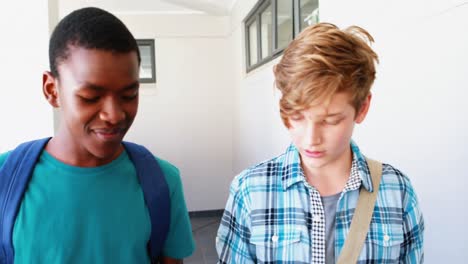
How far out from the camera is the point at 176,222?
1032 millimetres

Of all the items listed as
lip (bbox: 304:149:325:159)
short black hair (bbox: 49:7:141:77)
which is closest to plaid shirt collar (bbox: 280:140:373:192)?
lip (bbox: 304:149:325:159)

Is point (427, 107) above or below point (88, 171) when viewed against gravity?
above

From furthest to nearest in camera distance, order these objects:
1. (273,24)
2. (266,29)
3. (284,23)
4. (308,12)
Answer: (266,29)
(273,24)
(284,23)
(308,12)

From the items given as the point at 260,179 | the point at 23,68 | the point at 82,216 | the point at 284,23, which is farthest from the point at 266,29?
the point at 82,216

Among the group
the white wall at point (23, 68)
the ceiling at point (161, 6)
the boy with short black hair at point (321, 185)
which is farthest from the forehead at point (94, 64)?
the ceiling at point (161, 6)

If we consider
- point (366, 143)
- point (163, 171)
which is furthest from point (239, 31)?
point (163, 171)

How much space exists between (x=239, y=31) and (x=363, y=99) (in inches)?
152

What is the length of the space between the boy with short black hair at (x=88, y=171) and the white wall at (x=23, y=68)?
1035 millimetres

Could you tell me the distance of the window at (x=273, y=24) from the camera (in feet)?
8.46

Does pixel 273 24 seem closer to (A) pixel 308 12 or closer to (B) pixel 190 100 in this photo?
(A) pixel 308 12

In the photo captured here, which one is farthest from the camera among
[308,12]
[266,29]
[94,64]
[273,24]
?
[266,29]

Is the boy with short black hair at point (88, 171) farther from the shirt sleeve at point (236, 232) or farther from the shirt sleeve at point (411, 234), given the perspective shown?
the shirt sleeve at point (411, 234)

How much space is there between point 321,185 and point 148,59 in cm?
450

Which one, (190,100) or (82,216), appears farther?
(190,100)
